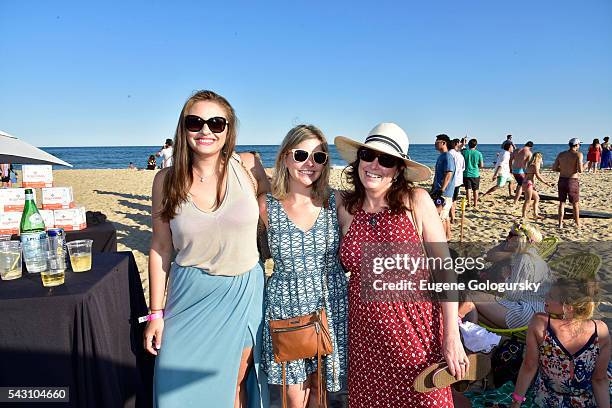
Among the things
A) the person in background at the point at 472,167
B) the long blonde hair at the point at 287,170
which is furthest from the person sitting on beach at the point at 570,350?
the person in background at the point at 472,167

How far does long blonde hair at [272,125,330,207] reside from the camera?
2.21m

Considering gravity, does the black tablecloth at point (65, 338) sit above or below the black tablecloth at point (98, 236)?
below

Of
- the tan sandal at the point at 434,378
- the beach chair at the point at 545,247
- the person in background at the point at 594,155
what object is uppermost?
the person in background at the point at 594,155

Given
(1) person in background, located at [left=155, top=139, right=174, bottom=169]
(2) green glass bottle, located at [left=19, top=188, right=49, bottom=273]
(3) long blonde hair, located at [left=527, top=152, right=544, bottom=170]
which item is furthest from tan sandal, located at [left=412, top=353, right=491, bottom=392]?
(3) long blonde hair, located at [left=527, top=152, right=544, bottom=170]

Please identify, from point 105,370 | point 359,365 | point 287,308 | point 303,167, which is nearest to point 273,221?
point 303,167

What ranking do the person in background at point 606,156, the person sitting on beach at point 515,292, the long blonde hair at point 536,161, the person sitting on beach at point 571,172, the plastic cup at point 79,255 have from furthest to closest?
1. the person in background at point 606,156
2. the long blonde hair at point 536,161
3. the person sitting on beach at point 571,172
4. the person sitting on beach at point 515,292
5. the plastic cup at point 79,255

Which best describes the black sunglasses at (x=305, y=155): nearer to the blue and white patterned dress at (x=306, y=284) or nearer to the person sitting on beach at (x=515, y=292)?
the blue and white patterned dress at (x=306, y=284)

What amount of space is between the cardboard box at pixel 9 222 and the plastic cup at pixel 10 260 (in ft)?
5.19

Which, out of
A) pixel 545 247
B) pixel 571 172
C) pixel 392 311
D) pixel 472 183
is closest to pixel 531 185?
pixel 571 172

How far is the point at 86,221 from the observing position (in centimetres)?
449

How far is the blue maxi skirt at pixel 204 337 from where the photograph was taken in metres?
2.10

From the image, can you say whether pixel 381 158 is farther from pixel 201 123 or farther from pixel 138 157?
pixel 138 157

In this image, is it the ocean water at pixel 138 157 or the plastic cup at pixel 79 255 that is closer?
the plastic cup at pixel 79 255

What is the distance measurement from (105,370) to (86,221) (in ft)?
9.47
